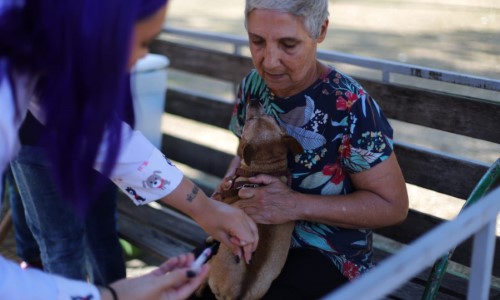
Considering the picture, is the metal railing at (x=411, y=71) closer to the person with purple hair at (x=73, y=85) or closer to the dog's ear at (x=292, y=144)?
the dog's ear at (x=292, y=144)

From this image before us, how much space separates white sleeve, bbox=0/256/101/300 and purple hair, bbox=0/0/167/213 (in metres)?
0.21

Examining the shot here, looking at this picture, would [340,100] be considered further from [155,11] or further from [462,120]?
[155,11]

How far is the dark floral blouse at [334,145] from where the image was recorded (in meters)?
2.30

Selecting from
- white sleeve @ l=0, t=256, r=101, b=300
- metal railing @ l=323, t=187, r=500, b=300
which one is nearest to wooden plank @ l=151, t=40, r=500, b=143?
metal railing @ l=323, t=187, r=500, b=300

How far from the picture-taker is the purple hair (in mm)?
1243

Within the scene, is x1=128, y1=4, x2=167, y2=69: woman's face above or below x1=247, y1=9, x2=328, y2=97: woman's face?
above

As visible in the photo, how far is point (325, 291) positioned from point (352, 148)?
480 mm

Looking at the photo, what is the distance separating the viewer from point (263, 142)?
2.43m

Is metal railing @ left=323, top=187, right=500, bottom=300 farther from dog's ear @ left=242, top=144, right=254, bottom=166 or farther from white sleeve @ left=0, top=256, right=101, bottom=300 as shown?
dog's ear @ left=242, top=144, right=254, bottom=166

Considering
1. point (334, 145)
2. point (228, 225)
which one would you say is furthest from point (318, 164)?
point (228, 225)

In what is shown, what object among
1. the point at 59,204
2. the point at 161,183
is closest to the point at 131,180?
the point at 161,183

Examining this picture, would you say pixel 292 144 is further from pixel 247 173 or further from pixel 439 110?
pixel 439 110

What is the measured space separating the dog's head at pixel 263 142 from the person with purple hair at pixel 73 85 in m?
0.95

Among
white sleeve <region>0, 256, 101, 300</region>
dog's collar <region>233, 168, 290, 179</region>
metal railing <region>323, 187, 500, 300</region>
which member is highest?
metal railing <region>323, 187, 500, 300</region>
